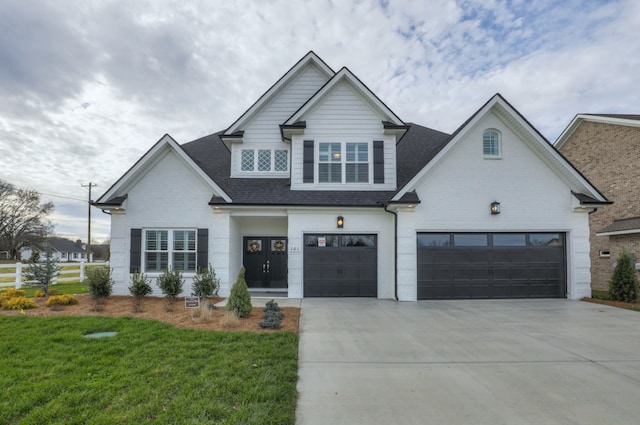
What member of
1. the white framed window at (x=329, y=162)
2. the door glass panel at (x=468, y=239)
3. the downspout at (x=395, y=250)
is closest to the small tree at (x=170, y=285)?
the white framed window at (x=329, y=162)

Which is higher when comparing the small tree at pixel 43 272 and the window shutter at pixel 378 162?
the window shutter at pixel 378 162

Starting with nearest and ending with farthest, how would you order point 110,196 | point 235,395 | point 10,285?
point 235,395, point 110,196, point 10,285

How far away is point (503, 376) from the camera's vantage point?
4.35 metres

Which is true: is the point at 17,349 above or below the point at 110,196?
below

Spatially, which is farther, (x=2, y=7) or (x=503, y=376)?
(x=2, y=7)

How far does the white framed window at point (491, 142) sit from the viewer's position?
10820mm

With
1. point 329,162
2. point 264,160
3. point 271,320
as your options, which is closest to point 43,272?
point 264,160

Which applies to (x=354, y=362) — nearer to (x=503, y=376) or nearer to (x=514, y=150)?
(x=503, y=376)

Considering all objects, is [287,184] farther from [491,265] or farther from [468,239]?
[491,265]

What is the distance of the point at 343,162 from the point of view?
11.6 m

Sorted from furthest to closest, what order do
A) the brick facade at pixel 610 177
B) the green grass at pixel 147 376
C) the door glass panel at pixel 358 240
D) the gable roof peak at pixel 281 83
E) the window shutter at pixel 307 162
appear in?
1. the brick facade at pixel 610 177
2. the gable roof peak at pixel 281 83
3. the window shutter at pixel 307 162
4. the door glass panel at pixel 358 240
5. the green grass at pixel 147 376

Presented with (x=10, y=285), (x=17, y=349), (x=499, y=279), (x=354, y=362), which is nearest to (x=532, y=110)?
(x=499, y=279)

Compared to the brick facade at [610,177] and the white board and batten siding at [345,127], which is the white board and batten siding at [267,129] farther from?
the brick facade at [610,177]

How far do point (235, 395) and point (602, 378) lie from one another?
4.89 metres
